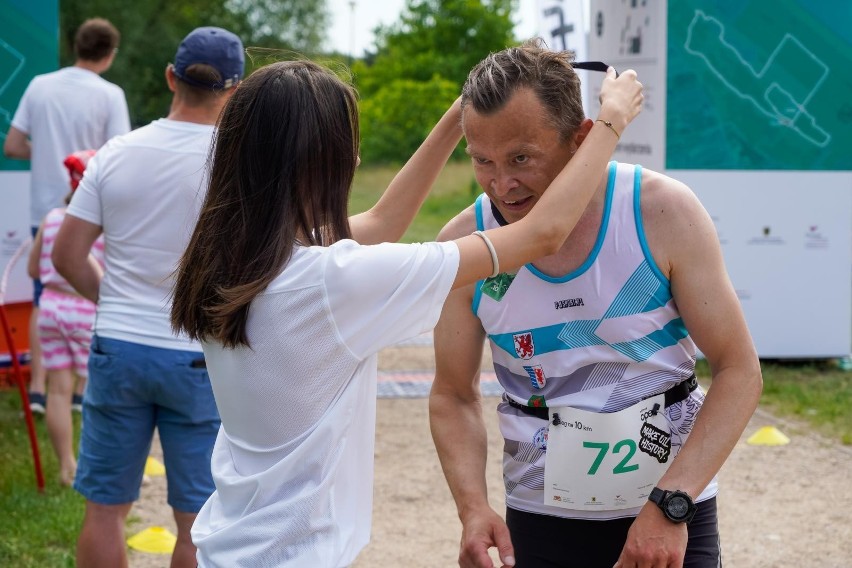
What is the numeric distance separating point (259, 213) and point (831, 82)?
732cm

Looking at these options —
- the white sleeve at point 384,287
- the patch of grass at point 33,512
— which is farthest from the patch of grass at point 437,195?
the white sleeve at point 384,287

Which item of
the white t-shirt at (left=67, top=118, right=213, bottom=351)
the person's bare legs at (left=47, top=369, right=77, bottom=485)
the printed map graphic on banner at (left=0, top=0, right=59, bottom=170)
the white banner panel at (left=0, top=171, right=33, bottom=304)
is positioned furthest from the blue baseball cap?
the white banner panel at (left=0, top=171, right=33, bottom=304)

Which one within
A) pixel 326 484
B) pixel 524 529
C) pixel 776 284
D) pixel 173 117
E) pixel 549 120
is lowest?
pixel 776 284

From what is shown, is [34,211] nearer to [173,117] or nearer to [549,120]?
[173,117]

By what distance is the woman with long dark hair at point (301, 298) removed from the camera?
2133mm

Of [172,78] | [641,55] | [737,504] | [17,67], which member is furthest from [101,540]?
[641,55]

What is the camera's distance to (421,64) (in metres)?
37.1

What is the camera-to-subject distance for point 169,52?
122 feet

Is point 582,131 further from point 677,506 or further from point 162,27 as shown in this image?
point 162,27

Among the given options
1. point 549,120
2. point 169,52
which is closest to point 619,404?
point 549,120

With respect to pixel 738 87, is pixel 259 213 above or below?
above

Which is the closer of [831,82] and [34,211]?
[34,211]

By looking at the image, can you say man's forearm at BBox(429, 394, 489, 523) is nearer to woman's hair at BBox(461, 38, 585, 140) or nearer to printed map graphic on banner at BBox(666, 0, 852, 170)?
woman's hair at BBox(461, 38, 585, 140)

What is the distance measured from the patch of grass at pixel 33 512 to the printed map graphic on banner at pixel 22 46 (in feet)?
7.74
